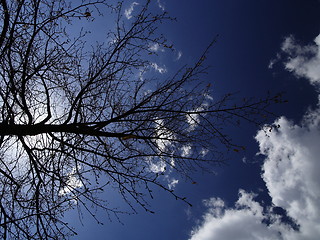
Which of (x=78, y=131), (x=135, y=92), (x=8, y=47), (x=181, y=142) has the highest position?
(x=8, y=47)

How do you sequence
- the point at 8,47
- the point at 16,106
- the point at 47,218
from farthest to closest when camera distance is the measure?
1. the point at 16,106
2. the point at 47,218
3. the point at 8,47

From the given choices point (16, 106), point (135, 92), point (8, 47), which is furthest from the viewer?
point (135, 92)

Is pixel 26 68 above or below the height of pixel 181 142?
above

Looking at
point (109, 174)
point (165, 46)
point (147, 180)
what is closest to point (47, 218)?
point (109, 174)

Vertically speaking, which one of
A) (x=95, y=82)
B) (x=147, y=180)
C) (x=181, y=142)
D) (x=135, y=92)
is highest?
(x=95, y=82)

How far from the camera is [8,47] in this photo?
3777 millimetres

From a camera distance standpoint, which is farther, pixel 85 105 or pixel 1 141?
pixel 85 105

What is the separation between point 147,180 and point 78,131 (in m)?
1.65

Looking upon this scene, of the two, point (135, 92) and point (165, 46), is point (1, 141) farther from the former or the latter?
point (165, 46)

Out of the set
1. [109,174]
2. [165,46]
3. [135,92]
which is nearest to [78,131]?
[109,174]

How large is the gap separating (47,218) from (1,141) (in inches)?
64.8

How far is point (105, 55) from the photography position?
464cm

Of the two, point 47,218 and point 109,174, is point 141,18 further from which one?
point 47,218

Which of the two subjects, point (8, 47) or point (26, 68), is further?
point (26, 68)
